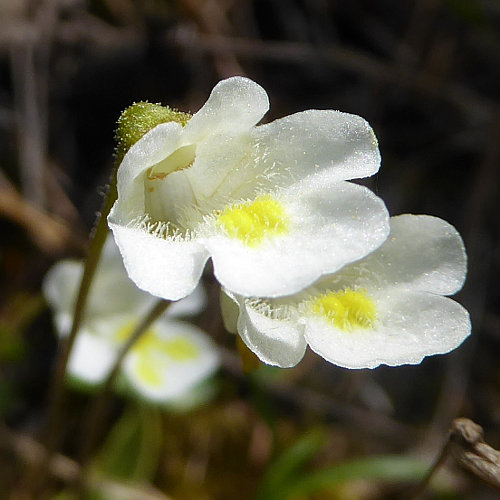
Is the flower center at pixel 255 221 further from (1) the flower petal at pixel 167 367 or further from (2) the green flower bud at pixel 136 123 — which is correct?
(1) the flower petal at pixel 167 367

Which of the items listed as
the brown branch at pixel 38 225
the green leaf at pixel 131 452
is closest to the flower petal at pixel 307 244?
the green leaf at pixel 131 452

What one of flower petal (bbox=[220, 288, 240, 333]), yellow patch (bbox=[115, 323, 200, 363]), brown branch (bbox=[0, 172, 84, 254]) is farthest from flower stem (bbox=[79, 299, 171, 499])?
brown branch (bbox=[0, 172, 84, 254])

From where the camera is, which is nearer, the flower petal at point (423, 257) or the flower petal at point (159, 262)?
the flower petal at point (159, 262)

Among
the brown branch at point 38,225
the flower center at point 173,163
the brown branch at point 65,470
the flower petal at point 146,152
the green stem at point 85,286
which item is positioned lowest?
the brown branch at point 65,470

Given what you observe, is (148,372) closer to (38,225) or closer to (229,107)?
(38,225)

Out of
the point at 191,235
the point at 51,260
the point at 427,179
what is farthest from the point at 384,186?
the point at 191,235

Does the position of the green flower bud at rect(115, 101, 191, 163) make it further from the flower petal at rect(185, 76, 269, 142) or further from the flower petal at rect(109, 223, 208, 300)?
the flower petal at rect(109, 223, 208, 300)
